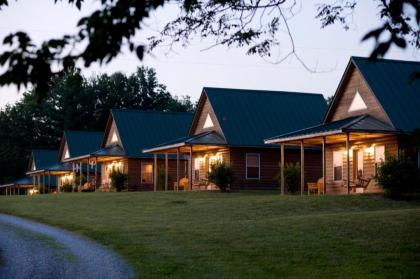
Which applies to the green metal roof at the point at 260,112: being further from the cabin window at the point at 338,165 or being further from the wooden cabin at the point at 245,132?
the cabin window at the point at 338,165

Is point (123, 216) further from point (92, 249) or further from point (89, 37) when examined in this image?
point (89, 37)

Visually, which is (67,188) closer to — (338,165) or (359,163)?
(338,165)

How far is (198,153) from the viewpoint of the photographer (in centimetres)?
4806

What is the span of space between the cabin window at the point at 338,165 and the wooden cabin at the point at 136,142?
614 inches

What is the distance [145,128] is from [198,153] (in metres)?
8.65

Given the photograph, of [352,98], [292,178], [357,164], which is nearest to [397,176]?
[357,164]

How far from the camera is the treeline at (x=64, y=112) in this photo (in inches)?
3676

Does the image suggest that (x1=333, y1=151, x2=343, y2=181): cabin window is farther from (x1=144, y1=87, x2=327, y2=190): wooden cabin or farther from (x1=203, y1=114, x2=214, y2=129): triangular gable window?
(x1=203, y1=114, x2=214, y2=129): triangular gable window

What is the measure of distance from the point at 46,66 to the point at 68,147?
5878 centimetres

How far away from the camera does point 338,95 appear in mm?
36656

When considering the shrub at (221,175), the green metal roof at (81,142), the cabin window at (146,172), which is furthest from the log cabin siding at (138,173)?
the shrub at (221,175)

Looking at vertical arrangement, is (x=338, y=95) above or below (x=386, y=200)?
above

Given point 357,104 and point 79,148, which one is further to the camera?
point 79,148

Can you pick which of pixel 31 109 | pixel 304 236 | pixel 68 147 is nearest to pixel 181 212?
Result: pixel 304 236
